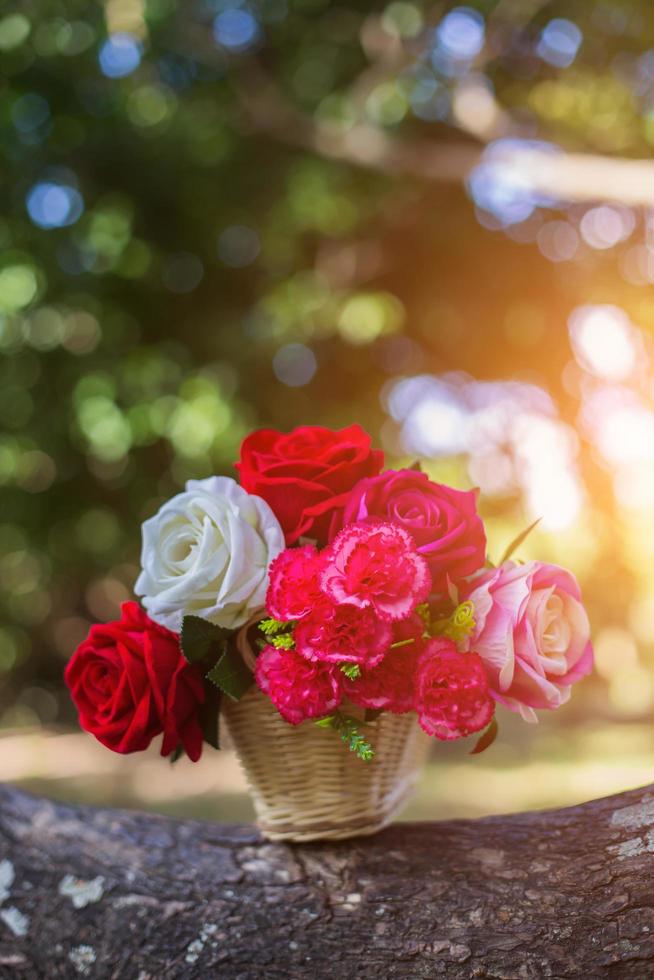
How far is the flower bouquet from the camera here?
45.4 inches

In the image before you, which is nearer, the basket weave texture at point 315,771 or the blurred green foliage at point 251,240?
the basket weave texture at point 315,771

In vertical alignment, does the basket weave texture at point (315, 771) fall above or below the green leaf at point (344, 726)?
below

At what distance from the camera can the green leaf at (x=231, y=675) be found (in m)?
1.23

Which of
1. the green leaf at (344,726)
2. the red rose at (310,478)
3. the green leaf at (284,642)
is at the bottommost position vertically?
the green leaf at (344,726)

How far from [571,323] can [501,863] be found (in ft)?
17.7

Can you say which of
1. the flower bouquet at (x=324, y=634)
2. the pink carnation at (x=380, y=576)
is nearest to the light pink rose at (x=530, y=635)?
the flower bouquet at (x=324, y=634)

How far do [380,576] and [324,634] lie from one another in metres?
0.10

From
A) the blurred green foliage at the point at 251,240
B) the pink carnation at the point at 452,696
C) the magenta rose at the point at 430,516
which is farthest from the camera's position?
the blurred green foliage at the point at 251,240

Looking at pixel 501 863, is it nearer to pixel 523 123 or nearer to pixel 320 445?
pixel 320 445

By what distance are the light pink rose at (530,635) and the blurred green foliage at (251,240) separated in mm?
3982

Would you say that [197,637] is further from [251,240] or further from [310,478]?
[251,240]

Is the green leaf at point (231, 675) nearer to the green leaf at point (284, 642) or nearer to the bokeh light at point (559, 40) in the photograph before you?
the green leaf at point (284, 642)

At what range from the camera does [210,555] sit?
1.27 metres

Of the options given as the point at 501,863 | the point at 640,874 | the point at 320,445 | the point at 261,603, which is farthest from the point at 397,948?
the point at 320,445
